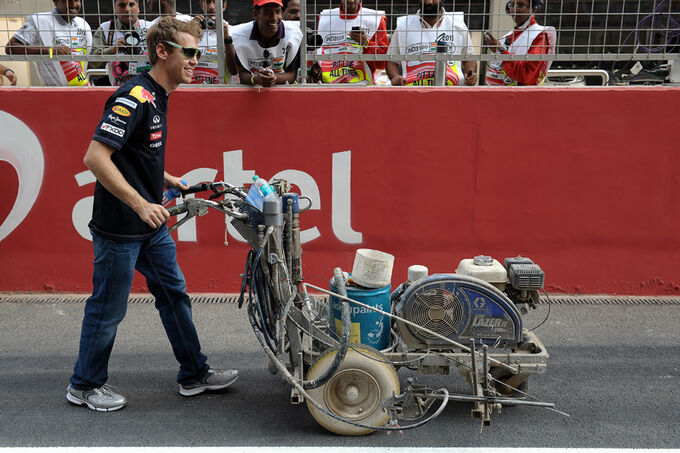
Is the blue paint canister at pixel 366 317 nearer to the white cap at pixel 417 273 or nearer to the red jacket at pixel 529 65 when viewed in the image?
the white cap at pixel 417 273

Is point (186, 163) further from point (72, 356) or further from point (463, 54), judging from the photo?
point (463, 54)

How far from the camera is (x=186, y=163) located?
5707 millimetres

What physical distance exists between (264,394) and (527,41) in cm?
360

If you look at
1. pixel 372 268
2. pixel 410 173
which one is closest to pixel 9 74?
pixel 410 173

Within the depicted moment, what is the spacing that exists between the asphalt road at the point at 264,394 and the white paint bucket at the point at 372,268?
2.65 feet

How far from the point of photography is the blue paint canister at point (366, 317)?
378 cm

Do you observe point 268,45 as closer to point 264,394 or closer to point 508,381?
point 264,394

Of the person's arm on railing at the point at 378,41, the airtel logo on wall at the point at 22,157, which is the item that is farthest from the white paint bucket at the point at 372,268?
the airtel logo on wall at the point at 22,157

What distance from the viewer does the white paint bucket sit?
3744 millimetres

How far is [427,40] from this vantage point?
5.76 meters

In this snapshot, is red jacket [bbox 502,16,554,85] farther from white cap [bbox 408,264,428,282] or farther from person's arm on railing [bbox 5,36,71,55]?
person's arm on railing [bbox 5,36,71,55]

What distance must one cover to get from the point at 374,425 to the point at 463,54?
10.8 ft

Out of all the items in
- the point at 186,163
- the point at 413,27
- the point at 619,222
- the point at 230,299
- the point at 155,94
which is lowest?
the point at 230,299

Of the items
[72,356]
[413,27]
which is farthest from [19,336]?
[413,27]
